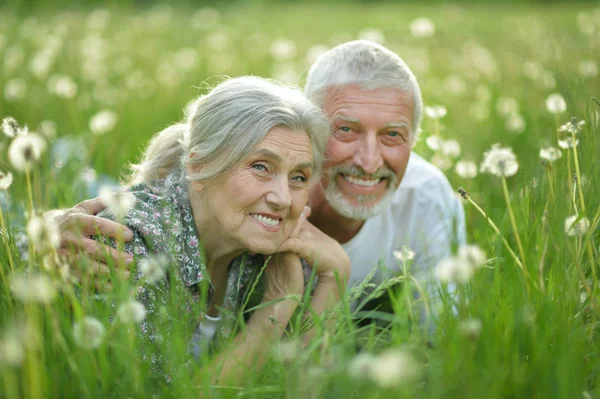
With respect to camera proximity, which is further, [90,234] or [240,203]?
[240,203]

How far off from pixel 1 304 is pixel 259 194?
3.75ft

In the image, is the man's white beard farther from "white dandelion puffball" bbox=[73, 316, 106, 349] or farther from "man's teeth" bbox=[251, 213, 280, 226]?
"white dandelion puffball" bbox=[73, 316, 106, 349]

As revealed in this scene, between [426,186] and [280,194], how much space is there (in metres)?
1.48

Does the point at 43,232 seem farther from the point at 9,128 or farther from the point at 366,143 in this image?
the point at 366,143

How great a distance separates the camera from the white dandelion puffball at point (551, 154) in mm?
3002

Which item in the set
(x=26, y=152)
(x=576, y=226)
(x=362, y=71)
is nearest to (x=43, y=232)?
(x=26, y=152)

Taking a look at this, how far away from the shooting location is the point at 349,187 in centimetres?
390

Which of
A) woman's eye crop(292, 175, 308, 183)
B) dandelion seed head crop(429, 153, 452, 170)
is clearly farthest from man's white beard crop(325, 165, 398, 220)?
dandelion seed head crop(429, 153, 452, 170)

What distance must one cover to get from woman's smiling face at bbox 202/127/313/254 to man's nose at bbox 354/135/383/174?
585 millimetres

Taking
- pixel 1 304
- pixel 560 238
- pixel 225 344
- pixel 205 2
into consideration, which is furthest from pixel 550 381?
pixel 205 2

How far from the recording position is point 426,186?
436cm

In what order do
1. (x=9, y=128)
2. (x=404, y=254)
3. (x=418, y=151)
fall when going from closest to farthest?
(x=9, y=128)
(x=404, y=254)
(x=418, y=151)

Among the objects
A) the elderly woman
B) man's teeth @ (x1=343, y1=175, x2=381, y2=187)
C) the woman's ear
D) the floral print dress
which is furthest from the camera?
man's teeth @ (x1=343, y1=175, x2=381, y2=187)

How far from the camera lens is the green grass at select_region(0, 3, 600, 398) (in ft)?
7.00
